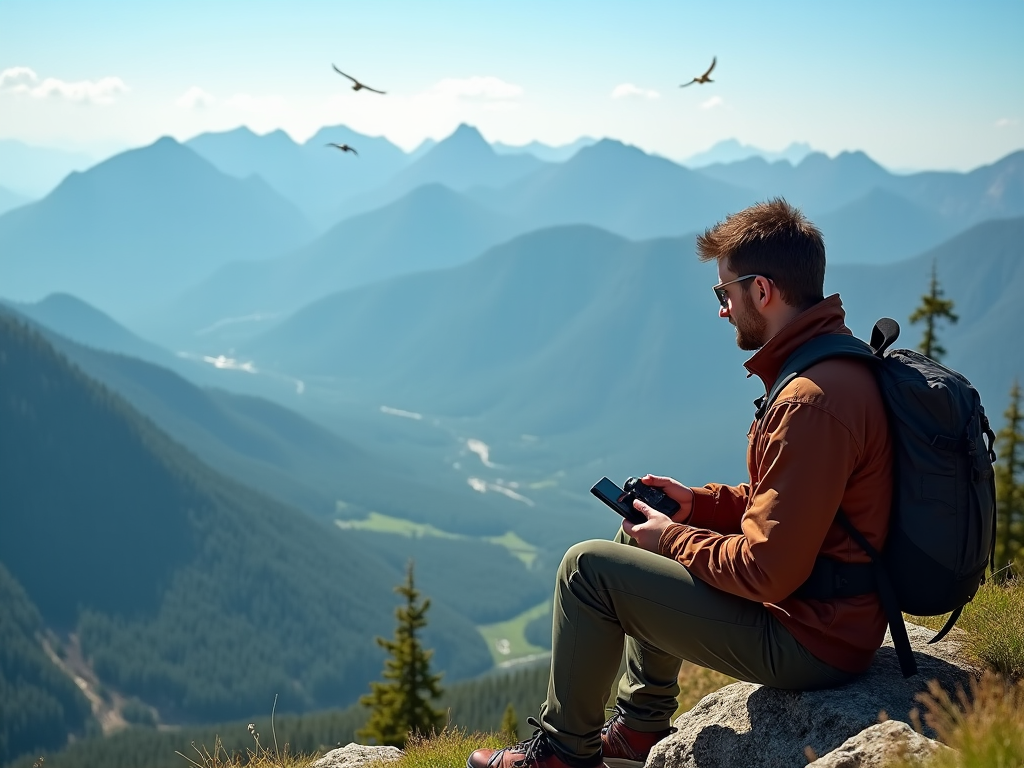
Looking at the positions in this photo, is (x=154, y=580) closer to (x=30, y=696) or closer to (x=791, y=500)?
(x=30, y=696)

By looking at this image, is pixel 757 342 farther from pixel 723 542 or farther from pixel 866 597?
pixel 866 597

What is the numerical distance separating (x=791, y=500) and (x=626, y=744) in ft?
8.00

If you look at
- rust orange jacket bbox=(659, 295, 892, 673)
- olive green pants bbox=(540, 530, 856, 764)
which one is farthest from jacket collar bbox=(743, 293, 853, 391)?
→ olive green pants bbox=(540, 530, 856, 764)

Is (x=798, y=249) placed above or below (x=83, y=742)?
above

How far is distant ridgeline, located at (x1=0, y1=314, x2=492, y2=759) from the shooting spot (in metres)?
130

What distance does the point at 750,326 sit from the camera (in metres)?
5.18

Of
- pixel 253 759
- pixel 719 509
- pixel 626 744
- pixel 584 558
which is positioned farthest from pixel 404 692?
pixel 584 558

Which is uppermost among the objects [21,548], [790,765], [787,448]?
[787,448]

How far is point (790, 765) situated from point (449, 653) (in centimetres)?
14398

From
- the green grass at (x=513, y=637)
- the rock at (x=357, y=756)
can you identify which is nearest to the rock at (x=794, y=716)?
the rock at (x=357, y=756)

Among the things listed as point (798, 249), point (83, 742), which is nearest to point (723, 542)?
point (798, 249)

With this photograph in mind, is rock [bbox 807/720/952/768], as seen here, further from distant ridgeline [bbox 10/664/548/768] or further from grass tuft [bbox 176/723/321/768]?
distant ridgeline [bbox 10/664/548/768]

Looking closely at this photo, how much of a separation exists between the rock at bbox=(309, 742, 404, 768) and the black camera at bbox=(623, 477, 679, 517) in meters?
3.34

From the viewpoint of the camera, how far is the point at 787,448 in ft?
14.7
